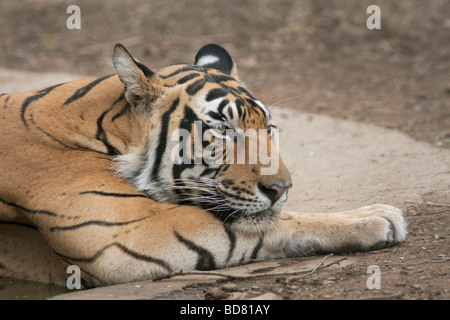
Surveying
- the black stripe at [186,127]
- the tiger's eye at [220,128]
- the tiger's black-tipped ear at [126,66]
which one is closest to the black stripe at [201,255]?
the black stripe at [186,127]

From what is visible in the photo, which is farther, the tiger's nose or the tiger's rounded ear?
the tiger's rounded ear

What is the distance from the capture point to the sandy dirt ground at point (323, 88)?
10.1 ft

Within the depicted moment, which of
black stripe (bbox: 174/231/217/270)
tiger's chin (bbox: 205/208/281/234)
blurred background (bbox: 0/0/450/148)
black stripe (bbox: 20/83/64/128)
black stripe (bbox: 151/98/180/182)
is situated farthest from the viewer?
blurred background (bbox: 0/0/450/148)

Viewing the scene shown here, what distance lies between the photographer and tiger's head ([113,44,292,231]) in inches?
127

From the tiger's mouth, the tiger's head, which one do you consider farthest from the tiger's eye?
the tiger's mouth

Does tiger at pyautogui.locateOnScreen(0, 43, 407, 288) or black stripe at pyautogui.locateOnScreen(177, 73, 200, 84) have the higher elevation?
black stripe at pyautogui.locateOnScreen(177, 73, 200, 84)

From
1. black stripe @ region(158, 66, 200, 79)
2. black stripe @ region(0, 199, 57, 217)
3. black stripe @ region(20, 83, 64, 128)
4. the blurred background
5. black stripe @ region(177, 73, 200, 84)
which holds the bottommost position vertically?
black stripe @ region(0, 199, 57, 217)

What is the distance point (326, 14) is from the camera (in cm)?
1029

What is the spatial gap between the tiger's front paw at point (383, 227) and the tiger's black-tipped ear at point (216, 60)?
46.3 inches

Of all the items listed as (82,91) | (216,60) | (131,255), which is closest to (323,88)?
(216,60)

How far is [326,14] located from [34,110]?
7.57 meters

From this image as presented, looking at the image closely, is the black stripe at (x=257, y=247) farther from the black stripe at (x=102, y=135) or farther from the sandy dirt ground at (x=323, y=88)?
the black stripe at (x=102, y=135)

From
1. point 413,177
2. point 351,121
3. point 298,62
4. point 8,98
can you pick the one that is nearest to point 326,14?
point 298,62

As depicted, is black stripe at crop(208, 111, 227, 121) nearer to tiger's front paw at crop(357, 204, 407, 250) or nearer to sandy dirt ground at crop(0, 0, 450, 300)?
sandy dirt ground at crop(0, 0, 450, 300)
